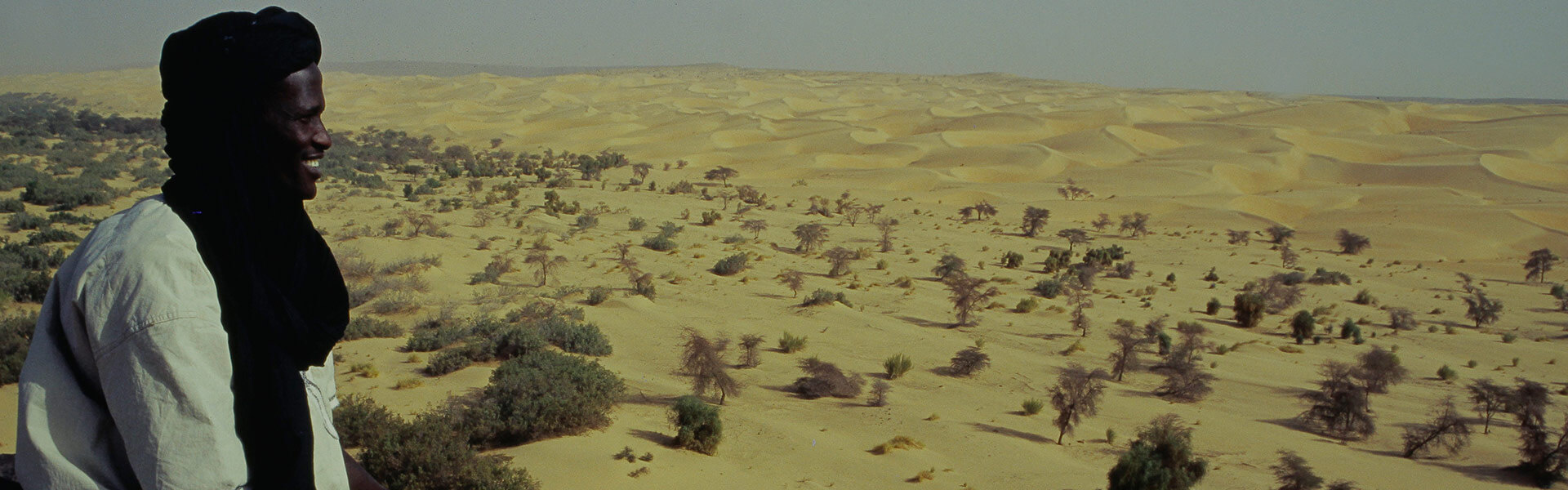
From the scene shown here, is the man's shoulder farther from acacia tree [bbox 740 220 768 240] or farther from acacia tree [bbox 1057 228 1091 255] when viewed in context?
acacia tree [bbox 1057 228 1091 255]

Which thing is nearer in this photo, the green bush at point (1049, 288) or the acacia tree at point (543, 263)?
the acacia tree at point (543, 263)

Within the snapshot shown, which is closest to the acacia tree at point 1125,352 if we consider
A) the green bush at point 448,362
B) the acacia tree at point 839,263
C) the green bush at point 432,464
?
the acacia tree at point 839,263

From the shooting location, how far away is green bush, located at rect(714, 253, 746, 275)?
14.9m

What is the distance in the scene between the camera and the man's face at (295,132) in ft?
4.64

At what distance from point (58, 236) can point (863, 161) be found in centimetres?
3238

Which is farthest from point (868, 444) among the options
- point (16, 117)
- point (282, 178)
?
point (16, 117)

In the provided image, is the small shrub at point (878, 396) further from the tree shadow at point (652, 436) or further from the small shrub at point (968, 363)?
the tree shadow at point (652, 436)

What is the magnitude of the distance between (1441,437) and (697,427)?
7.43 metres

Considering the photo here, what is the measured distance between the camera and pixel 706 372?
790 cm

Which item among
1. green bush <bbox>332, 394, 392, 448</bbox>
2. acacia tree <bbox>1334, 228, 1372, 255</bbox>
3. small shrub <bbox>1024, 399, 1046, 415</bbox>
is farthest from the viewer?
acacia tree <bbox>1334, 228, 1372, 255</bbox>

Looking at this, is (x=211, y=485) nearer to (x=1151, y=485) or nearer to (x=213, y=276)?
(x=213, y=276)

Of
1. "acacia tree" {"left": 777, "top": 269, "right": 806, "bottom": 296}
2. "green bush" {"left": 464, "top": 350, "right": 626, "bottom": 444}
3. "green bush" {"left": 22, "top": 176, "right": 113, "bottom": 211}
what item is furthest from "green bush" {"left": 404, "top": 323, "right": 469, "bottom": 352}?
"green bush" {"left": 22, "top": 176, "right": 113, "bottom": 211}

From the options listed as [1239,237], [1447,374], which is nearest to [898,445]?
[1447,374]

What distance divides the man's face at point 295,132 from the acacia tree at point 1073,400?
24.1 feet
